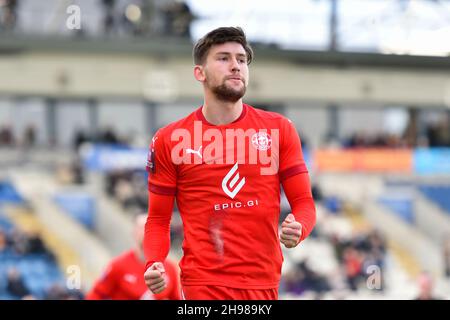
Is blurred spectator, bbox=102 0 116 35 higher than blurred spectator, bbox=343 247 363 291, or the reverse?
blurred spectator, bbox=102 0 116 35

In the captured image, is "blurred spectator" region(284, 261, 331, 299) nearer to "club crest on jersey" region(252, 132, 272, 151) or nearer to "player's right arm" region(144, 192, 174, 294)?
"player's right arm" region(144, 192, 174, 294)

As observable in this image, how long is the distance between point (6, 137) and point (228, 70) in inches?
851

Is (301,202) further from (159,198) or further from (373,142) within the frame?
(373,142)

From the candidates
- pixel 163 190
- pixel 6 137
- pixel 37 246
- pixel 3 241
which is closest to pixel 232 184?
pixel 163 190

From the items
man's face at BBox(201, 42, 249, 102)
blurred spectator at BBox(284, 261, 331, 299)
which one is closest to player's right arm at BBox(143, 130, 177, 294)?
man's face at BBox(201, 42, 249, 102)

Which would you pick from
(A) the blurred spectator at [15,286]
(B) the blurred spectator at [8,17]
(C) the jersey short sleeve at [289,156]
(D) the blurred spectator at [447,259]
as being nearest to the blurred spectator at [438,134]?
(D) the blurred spectator at [447,259]

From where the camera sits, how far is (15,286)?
1471cm

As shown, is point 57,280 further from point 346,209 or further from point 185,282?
point 185,282

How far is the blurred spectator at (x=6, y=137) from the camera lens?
25.3 metres

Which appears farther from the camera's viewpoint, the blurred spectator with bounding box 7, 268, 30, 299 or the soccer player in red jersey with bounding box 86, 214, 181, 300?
the blurred spectator with bounding box 7, 268, 30, 299

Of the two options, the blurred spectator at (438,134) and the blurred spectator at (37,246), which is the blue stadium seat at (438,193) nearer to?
the blurred spectator at (438,134)

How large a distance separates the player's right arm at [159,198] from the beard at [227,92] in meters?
0.36

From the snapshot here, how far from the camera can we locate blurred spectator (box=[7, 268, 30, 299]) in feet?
47.3
